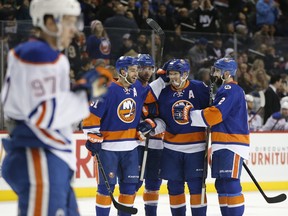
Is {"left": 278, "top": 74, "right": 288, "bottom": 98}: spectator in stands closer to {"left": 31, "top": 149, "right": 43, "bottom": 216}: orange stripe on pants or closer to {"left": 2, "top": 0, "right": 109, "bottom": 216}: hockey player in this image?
{"left": 2, "top": 0, "right": 109, "bottom": 216}: hockey player

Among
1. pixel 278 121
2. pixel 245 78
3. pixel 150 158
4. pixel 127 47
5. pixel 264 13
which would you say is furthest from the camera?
pixel 264 13

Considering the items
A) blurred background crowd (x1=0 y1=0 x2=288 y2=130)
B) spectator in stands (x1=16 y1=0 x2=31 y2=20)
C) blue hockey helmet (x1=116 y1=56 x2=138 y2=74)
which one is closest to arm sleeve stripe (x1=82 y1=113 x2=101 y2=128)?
blue hockey helmet (x1=116 y1=56 x2=138 y2=74)

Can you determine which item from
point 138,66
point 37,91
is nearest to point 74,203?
point 37,91

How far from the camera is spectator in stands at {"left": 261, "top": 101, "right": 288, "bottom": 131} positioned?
29.2ft

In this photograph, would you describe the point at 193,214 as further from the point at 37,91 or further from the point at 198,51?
the point at 198,51

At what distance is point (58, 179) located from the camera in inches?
117

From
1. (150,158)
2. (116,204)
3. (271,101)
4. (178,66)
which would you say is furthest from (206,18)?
(116,204)

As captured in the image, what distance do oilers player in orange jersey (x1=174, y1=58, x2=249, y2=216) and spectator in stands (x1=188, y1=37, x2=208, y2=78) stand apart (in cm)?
385

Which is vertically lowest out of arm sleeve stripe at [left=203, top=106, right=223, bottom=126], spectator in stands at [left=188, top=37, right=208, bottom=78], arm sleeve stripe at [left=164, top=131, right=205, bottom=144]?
spectator in stands at [left=188, top=37, right=208, bottom=78]

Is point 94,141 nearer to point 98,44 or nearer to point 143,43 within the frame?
point 98,44

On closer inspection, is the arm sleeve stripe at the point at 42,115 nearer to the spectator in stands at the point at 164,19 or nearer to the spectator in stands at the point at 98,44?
the spectator in stands at the point at 98,44

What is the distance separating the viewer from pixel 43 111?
113 inches

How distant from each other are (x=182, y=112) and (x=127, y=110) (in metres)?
0.39

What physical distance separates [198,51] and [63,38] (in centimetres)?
637
